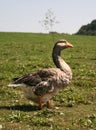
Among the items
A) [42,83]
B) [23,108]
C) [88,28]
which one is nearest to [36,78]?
[42,83]

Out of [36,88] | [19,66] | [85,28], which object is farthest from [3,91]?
[85,28]

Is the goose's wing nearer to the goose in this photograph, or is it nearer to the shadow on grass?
the goose

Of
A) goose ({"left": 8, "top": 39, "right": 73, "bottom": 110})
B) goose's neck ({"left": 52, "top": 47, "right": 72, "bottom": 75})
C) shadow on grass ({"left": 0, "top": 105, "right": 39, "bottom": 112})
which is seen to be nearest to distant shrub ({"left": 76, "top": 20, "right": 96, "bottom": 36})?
goose's neck ({"left": 52, "top": 47, "right": 72, "bottom": 75})

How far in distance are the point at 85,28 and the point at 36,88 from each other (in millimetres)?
112431

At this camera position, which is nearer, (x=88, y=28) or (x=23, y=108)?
(x=23, y=108)

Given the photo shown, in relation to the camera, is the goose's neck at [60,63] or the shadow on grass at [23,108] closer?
the shadow on grass at [23,108]

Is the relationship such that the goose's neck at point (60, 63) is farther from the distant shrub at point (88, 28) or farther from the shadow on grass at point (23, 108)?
the distant shrub at point (88, 28)

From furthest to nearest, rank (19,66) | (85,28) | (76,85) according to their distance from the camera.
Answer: (85,28)
(19,66)
(76,85)

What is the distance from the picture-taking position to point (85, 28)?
402 feet

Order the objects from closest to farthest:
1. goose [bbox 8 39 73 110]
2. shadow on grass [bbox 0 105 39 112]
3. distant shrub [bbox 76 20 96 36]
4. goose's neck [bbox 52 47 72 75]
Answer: goose [bbox 8 39 73 110] < shadow on grass [bbox 0 105 39 112] < goose's neck [bbox 52 47 72 75] < distant shrub [bbox 76 20 96 36]

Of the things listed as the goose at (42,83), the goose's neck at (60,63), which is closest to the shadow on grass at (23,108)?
the goose at (42,83)

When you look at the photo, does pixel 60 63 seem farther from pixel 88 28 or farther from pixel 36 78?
pixel 88 28

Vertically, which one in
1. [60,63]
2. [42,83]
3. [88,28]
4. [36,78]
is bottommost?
[88,28]

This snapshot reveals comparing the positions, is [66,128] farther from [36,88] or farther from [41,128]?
[36,88]
